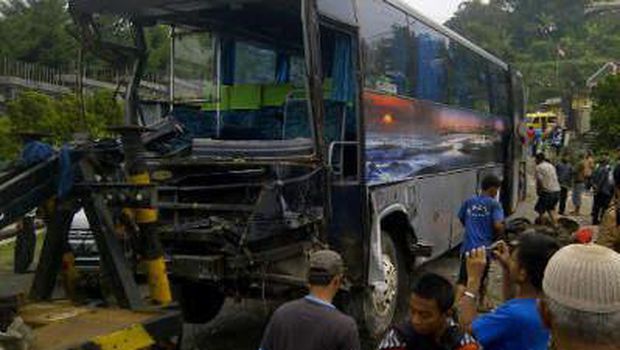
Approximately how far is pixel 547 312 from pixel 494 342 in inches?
36.9

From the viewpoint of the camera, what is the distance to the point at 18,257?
600cm

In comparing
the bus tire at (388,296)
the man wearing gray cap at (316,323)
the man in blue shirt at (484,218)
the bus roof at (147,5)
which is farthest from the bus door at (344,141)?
the man wearing gray cap at (316,323)

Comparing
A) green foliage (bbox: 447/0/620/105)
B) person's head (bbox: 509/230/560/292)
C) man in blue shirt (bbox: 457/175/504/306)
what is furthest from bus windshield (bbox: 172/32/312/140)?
green foliage (bbox: 447/0/620/105)

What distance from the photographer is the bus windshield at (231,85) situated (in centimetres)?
840

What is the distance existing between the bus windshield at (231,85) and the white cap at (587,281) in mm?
6289

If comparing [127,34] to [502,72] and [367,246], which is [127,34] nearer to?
[367,246]

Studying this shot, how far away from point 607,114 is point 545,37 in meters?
59.2

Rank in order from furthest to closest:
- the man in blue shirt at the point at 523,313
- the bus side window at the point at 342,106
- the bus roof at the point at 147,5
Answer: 1. the bus side window at the point at 342,106
2. the bus roof at the point at 147,5
3. the man in blue shirt at the point at 523,313

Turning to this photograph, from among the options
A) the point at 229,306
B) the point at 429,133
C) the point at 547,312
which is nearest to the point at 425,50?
the point at 429,133

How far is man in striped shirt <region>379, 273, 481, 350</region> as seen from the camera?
3.00 m

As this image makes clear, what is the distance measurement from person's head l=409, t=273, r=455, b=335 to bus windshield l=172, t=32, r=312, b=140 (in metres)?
5.24

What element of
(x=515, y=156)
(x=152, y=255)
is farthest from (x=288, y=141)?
(x=515, y=156)

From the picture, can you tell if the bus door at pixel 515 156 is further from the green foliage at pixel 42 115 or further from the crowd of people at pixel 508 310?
the crowd of people at pixel 508 310

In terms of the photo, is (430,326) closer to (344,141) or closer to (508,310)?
(508,310)
